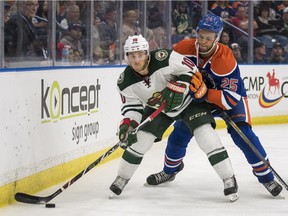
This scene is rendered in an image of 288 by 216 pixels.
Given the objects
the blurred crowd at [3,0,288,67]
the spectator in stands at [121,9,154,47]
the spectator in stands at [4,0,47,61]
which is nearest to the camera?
the spectator in stands at [4,0,47,61]

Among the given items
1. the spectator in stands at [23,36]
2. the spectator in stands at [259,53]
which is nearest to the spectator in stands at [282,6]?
the spectator in stands at [259,53]

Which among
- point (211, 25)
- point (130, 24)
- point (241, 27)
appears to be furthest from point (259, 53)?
point (211, 25)

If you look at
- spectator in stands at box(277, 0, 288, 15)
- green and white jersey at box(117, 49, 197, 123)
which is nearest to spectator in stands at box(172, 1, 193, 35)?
spectator in stands at box(277, 0, 288, 15)

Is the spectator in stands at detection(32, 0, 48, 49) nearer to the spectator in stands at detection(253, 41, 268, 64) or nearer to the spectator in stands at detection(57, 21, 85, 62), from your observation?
the spectator in stands at detection(57, 21, 85, 62)

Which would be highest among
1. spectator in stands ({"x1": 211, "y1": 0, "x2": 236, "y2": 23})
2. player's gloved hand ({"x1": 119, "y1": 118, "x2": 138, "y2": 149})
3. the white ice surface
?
spectator in stands ({"x1": 211, "y1": 0, "x2": 236, "y2": 23})

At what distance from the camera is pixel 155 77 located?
4.33 meters

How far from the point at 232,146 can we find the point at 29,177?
9.35 ft

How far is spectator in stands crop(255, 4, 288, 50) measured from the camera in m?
9.51

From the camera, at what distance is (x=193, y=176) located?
5.28 metres

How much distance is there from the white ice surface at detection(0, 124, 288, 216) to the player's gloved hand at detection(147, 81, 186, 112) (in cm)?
54

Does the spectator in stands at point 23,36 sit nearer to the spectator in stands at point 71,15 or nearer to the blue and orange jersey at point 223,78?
the spectator in stands at point 71,15

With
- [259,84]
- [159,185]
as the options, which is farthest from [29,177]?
[259,84]

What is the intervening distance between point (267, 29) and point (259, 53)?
48cm

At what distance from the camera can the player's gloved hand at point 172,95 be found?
13.9 feet
